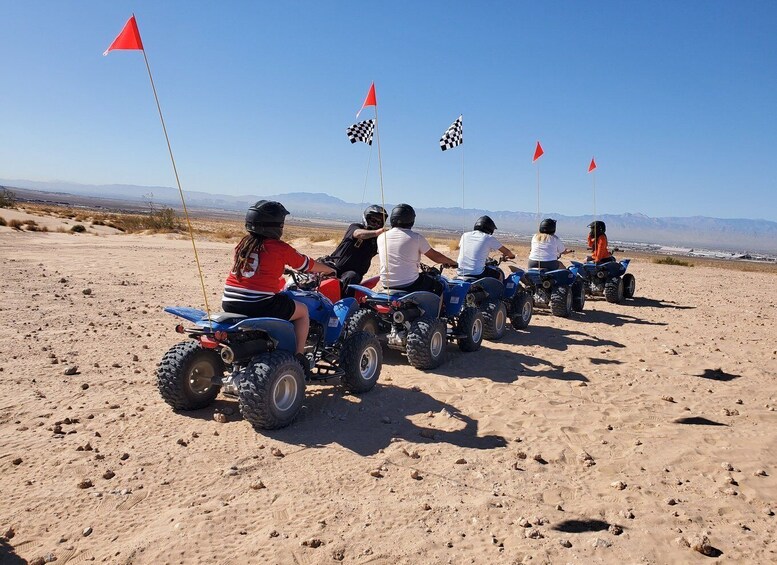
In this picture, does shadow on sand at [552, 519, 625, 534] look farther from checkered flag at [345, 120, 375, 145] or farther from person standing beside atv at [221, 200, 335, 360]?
checkered flag at [345, 120, 375, 145]

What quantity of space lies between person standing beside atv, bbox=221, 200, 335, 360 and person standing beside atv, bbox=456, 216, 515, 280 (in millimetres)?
4414

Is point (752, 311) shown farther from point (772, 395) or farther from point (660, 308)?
point (772, 395)

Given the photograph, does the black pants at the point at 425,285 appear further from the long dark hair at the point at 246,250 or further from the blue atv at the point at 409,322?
the long dark hair at the point at 246,250

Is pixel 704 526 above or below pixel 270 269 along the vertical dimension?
below

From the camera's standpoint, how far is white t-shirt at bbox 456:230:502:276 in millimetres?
8820

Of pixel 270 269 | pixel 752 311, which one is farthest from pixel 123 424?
pixel 752 311

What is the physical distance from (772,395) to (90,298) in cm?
1100

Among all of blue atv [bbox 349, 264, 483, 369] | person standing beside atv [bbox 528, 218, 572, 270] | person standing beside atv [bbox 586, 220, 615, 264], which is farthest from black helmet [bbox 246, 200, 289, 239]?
person standing beside atv [bbox 586, 220, 615, 264]

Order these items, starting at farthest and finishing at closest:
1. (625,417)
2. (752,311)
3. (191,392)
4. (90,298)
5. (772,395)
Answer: (752,311), (90,298), (772,395), (625,417), (191,392)

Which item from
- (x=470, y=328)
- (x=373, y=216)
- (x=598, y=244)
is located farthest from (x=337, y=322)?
(x=598, y=244)

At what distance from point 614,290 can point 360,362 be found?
9.78 metres

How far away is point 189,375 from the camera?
5.07m

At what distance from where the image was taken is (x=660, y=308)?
13.1 metres

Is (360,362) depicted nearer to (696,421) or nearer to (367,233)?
(367,233)
